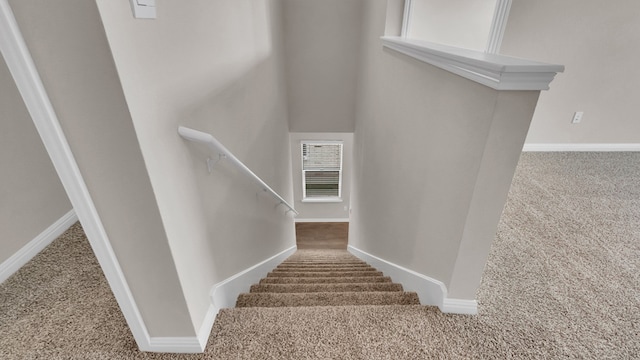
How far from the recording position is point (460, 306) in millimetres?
1398

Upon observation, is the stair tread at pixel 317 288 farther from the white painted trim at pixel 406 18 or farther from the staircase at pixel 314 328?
the white painted trim at pixel 406 18

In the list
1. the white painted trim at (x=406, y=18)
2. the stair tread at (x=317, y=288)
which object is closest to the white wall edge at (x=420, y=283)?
the stair tread at (x=317, y=288)

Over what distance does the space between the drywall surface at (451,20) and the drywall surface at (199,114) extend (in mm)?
1195

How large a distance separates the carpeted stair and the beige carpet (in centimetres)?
24

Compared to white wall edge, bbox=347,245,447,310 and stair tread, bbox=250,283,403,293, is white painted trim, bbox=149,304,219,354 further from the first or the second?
white wall edge, bbox=347,245,447,310

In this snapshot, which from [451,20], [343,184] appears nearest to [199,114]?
[451,20]

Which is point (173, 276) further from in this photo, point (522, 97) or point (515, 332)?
point (515, 332)

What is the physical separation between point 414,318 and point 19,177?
2.24 metres

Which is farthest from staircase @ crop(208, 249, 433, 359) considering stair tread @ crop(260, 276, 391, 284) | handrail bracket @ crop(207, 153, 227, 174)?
handrail bracket @ crop(207, 153, 227, 174)

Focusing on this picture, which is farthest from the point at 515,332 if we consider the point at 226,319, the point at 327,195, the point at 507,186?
the point at 327,195

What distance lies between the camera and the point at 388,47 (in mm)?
2016

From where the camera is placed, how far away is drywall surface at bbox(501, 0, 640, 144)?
8.90ft

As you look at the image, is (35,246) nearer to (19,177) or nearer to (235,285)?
(19,177)

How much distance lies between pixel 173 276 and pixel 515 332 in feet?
4.85
